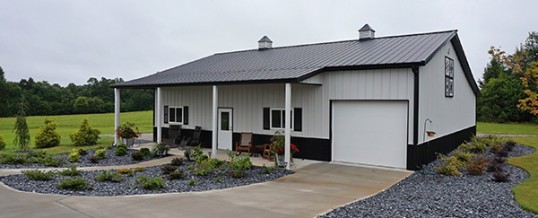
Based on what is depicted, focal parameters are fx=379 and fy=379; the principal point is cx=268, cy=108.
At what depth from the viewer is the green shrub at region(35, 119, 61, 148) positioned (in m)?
17.6

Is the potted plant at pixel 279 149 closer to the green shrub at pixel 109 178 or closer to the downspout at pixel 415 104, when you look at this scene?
the downspout at pixel 415 104

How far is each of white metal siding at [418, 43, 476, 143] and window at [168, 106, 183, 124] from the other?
1047cm

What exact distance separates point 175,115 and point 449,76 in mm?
11659

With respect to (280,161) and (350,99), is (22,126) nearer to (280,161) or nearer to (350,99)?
(280,161)

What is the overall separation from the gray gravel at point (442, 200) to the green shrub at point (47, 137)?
630 inches

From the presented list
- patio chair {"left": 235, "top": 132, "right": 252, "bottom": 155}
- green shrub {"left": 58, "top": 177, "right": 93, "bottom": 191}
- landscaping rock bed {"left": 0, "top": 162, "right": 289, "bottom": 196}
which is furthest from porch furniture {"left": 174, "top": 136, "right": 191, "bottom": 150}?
green shrub {"left": 58, "top": 177, "right": 93, "bottom": 191}

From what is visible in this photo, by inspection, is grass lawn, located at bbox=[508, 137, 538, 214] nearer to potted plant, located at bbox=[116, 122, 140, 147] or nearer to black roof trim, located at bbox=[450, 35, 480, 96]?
black roof trim, located at bbox=[450, 35, 480, 96]

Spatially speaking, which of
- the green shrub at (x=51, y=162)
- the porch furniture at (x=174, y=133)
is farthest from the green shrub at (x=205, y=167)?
the porch furniture at (x=174, y=133)

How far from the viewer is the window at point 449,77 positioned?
1377 cm

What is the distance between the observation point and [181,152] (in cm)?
1453

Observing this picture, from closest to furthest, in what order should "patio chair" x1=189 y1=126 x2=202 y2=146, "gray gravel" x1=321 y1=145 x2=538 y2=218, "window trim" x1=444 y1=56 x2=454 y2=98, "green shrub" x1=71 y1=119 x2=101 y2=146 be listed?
1. "gray gravel" x1=321 y1=145 x2=538 y2=218
2. "window trim" x1=444 y1=56 x2=454 y2=98
3. "patio chair" x1=189 y1=126 x2=202 y2=146
4. "green shrub" x1=71 y1=119 x2=101 y2=146

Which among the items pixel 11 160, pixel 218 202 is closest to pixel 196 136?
pixel 11 160

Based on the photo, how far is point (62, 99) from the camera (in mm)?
48281

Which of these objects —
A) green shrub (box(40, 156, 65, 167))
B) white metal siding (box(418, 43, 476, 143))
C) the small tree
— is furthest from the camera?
the small tree
